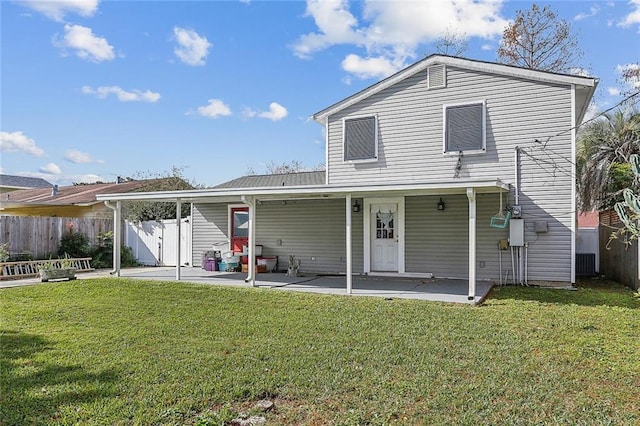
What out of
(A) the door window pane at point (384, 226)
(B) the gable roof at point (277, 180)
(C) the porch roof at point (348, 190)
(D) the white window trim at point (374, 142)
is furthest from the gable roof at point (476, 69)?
(A) the door window pane at point (384, 226)

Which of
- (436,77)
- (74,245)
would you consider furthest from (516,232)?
(74,245)

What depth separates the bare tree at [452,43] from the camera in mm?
19141

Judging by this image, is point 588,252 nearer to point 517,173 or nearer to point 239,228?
point 517,173

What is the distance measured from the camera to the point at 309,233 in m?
12.2

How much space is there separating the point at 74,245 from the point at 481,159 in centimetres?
1264

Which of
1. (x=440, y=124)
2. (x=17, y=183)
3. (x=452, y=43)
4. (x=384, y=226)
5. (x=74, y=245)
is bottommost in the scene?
(x=74, y=245)

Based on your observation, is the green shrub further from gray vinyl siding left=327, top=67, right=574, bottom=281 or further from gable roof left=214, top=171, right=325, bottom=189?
gray vinyl siding left=327, top=67, right=574, bottom=281

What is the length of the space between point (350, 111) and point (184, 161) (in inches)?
527

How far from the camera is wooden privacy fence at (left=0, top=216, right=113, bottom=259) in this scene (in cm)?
1226

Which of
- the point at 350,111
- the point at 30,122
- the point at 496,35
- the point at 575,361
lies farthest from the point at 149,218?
the point at 496,35

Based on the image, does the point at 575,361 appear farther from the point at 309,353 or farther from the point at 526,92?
the point at 526,92

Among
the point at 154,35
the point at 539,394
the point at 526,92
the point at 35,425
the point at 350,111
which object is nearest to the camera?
the point at 35,425

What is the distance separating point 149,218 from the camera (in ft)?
52.4

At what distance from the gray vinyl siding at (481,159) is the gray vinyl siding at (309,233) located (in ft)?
3.82
